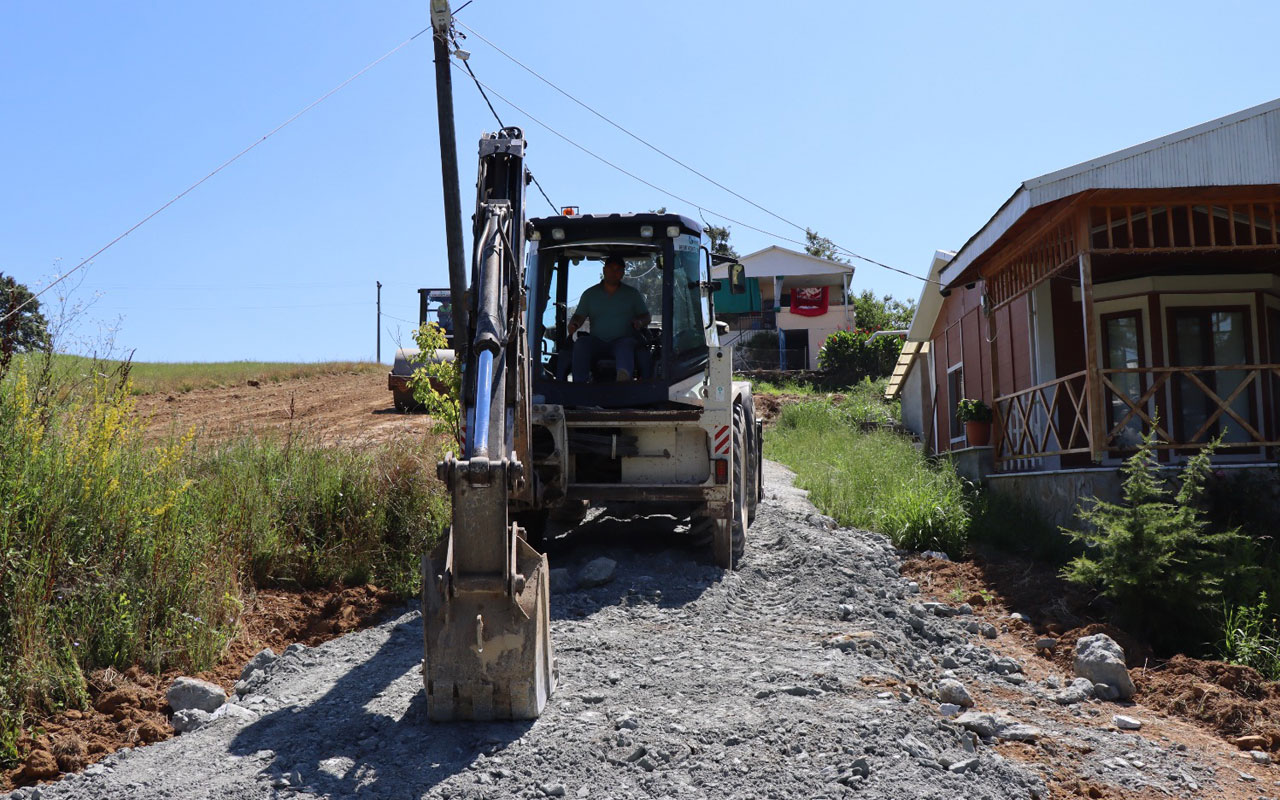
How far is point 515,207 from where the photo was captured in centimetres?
648

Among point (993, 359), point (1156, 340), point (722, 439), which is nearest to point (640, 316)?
point (722, 439)

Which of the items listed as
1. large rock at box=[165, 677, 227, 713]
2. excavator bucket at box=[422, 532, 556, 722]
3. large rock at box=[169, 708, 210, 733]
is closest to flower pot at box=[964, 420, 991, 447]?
excavator bucket at box=[422, 532, 556, 722]

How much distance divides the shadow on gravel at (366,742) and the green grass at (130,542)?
52.3 inches

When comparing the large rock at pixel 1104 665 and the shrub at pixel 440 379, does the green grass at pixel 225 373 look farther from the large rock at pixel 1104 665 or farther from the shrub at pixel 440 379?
the large rock at pixel 1104 665

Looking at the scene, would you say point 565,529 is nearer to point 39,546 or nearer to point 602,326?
point 602,326

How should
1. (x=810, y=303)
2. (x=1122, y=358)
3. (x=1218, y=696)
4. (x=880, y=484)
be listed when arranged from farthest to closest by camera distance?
1. (x=810, y=303)
2. (x=880, y=484)
3. (x=1122, y=358)
4. (x=1218, y=696)

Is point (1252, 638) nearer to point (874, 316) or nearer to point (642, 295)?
point (642, 295)

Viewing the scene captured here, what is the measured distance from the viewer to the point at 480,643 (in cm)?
490

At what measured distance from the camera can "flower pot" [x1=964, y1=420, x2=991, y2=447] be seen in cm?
1406

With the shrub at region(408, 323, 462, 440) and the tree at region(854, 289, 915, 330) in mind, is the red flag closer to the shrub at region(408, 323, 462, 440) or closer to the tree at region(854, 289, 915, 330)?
the tree at region(854, 289, 915, 330)

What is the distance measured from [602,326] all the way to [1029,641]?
13.9ft

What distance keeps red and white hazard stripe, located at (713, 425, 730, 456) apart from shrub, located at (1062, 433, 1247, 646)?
9.49ft

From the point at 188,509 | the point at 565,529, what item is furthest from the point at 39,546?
the point at 565,529

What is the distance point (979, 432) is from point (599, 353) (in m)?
7.11
